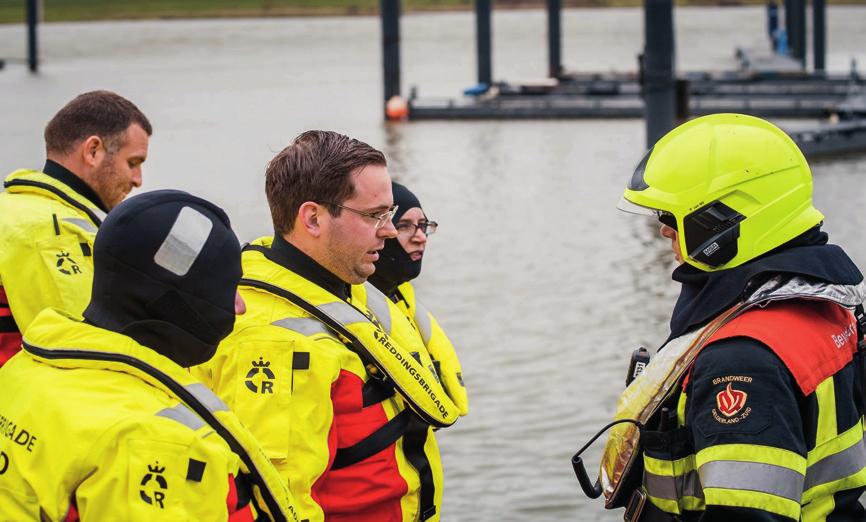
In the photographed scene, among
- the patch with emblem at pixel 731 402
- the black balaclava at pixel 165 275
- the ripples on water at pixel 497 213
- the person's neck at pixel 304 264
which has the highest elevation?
the black balaclava at pixel 165 275

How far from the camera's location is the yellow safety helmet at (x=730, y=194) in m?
3.39

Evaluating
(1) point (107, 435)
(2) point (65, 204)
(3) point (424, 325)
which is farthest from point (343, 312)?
(2) point (65, 204)

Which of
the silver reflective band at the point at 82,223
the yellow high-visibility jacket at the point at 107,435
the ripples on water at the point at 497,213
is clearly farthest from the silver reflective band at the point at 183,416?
the ripples on water at the point at 497,213

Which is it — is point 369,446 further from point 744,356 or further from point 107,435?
point 107,435

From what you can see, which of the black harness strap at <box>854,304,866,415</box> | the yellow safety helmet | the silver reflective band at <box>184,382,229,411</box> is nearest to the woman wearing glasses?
the yellow safety helmet

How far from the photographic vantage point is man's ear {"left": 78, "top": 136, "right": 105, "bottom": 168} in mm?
4746

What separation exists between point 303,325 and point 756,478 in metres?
1.24

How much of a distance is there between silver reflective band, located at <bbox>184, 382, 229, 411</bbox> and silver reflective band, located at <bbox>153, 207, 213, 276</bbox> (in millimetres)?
234

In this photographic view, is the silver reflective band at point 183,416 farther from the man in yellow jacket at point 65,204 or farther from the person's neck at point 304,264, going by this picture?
the man in yellow jacket at point 65,204

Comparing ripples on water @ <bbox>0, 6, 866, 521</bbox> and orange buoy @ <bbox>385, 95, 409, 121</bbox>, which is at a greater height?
orange buoy @ <bbox>385, 95, 409, 121</bbox>

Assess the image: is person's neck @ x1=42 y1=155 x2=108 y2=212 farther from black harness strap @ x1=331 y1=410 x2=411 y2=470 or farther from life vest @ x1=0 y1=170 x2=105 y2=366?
black harness strap @ x1=331 y1=410 x2=411 y2=470

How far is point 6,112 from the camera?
4184 cm

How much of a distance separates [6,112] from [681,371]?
135 ft

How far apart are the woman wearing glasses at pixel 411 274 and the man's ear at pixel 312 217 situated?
1050 mm
